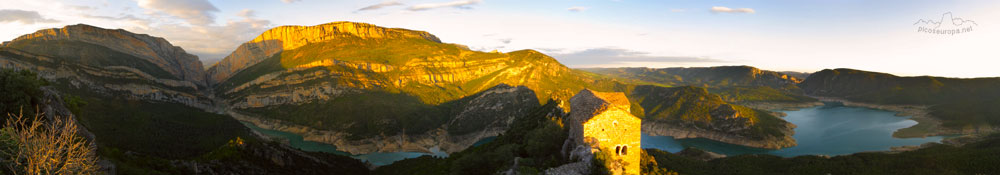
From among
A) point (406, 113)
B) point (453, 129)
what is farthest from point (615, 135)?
point (406, 113)

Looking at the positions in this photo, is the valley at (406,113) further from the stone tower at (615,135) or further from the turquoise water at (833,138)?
the stone tower at (615,135)

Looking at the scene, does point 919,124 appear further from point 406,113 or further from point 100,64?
point 100,64

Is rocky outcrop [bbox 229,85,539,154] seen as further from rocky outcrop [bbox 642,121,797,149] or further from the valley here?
rocky outcrop [bbox 642,121,797,149]

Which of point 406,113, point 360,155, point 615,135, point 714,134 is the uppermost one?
point 615,135

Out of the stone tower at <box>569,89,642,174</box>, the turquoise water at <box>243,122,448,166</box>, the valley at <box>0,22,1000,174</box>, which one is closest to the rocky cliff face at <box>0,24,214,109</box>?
the valley at <box>0,22,1000,174</box>

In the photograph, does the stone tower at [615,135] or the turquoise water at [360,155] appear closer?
the stone tower at [615,135]

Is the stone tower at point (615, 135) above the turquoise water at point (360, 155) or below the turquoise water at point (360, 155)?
above

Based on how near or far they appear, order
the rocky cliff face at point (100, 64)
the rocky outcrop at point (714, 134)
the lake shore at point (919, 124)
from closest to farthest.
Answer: the rocky cliff face at point (100, 64)
the rocky outcrop at point (714, 134)
the lake shore at point (919, 124)

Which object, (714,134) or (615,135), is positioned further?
(714,134)

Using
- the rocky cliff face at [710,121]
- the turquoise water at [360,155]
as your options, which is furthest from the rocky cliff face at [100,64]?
the rocky cliff face at [710,121]
